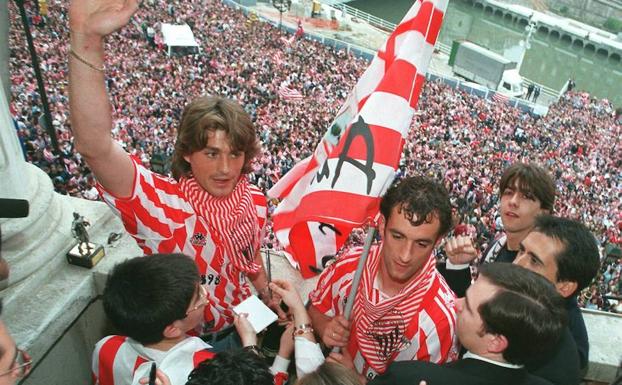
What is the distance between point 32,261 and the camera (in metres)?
2.47

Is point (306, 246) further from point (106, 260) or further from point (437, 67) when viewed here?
point (437, 67)

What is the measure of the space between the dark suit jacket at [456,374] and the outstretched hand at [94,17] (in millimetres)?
1697

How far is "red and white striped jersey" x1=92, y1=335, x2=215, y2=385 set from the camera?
6.75 feet

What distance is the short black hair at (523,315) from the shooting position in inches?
77.1

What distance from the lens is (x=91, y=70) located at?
189cm

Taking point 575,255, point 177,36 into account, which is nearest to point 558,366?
point 575,255

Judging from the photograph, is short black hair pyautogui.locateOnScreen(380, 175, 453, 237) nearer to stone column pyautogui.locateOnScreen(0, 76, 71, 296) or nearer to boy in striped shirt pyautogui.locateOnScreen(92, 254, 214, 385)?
boy in striped shirt pyautogui.locateOnScreen(92, 254, 214, 385)

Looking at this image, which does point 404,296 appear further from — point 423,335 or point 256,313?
point 256,313

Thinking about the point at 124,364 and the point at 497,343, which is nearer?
the point at 497,343

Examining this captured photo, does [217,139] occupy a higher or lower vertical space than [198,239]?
higher

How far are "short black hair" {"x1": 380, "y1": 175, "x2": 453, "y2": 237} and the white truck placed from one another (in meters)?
30.4

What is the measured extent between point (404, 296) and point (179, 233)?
1148 mm

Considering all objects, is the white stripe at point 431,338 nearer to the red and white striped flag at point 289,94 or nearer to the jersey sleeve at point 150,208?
the jersey sleeve at point 150,208

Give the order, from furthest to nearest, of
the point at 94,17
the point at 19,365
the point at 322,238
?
the point at 322,238, the point at 94,17, the point at 19,365
